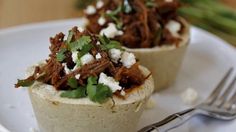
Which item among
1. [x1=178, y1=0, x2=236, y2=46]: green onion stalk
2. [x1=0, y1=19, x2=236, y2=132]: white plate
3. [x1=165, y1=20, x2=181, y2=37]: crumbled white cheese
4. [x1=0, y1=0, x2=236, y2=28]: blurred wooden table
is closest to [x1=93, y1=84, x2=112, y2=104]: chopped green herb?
[x1=0, y1=19, x2=236, y2=132]: white plate

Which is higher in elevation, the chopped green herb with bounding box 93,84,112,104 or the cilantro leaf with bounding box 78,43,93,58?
the cilantro leaf with bounding box 78,43,93,58

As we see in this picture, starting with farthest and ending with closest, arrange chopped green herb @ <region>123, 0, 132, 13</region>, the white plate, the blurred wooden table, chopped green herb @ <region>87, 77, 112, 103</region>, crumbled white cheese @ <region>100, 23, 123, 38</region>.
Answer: the blurred wooden table
chopped green herb @ <region>123, 0, 132, 13</region>
crumbled white cheese @ <region>100, 23, 123, 38</region>
the white plate
chopped green herb @ <region>87, 77, 112, 103</region>

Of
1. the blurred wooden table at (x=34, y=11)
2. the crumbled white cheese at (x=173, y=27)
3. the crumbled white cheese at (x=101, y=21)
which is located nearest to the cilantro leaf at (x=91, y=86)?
the crumbled white cheese at (x=101, y=21)

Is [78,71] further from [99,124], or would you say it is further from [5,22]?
[5,22]

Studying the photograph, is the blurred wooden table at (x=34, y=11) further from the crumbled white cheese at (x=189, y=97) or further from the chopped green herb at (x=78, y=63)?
the chopped green herb at (x=78, y=63)

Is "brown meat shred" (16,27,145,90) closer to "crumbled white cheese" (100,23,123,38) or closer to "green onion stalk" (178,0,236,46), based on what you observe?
"crumbled white cheese" (100,23,123,38)

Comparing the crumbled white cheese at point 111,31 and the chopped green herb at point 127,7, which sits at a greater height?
the chopped green herb at point 127,7

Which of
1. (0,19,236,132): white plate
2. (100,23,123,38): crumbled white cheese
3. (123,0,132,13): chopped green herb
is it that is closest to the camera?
(0,19,236,132): white plate

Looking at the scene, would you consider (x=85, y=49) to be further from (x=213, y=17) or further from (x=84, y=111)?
(x=213, y=17)

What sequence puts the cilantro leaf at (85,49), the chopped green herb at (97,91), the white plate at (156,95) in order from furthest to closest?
the white plate at (156,95)
the cilantro leaf at (85,49)
the chopped green herb at (97,91)
